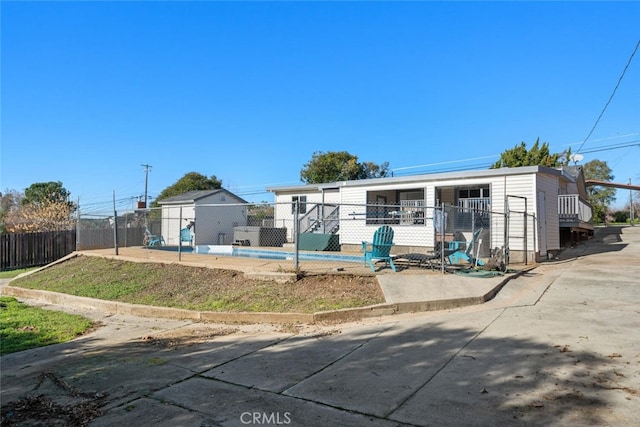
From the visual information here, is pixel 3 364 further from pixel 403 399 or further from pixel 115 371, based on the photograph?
pixel 403 399

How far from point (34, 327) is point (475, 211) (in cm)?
1041

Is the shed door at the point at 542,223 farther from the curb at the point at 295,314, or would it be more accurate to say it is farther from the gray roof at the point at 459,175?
the curb at the point at 295,314

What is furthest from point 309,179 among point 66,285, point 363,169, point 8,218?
point 66,285

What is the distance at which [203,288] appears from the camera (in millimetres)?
8523

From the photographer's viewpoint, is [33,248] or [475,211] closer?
[475,211]

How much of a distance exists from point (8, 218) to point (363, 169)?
31041 mm

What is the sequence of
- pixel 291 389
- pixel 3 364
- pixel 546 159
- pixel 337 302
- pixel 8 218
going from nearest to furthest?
pixel 291 389 < pixel 3 364 < pixel 337 302 < pixel 8 218 < pixel 546 159

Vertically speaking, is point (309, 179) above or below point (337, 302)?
above

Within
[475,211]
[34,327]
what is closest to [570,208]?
[475,211]

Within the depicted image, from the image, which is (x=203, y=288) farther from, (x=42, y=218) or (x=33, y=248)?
(x=42, y=218)

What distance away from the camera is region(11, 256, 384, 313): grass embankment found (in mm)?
7184

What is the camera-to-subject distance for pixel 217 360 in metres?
4.79

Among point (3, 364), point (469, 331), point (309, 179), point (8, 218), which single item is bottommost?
point (3, 364)

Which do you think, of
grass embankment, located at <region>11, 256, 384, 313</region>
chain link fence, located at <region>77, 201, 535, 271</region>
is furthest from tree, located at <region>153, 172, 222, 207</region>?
grass embankment, located at <region>11, 256, 384, 313</region>
